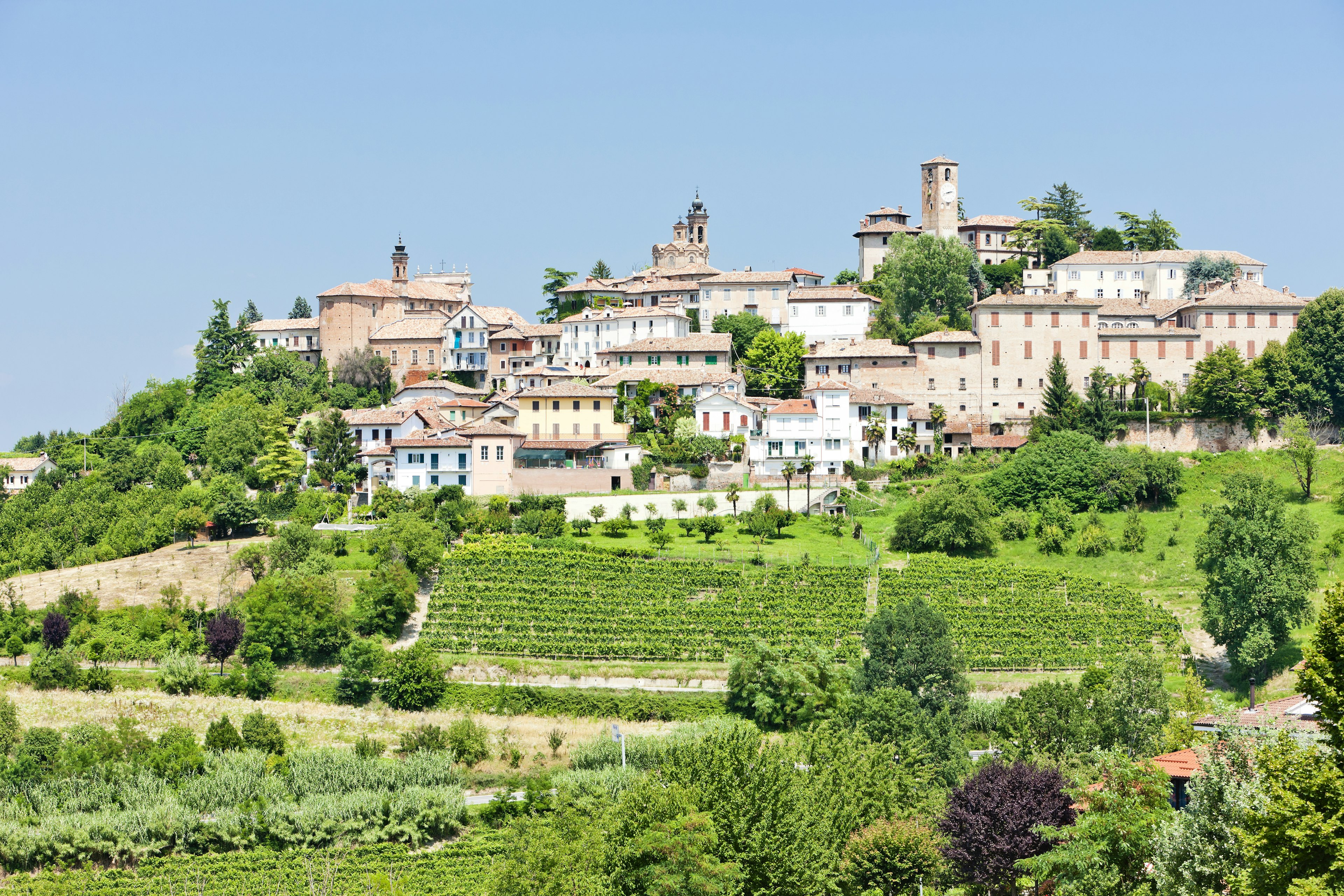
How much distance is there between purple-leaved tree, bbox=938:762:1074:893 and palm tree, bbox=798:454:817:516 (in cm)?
3143

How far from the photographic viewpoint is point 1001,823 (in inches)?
1080

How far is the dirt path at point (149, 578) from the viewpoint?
53.3 meters

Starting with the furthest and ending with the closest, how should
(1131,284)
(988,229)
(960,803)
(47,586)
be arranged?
(988,229) < (1131,284) < (47,586) < (960,803)

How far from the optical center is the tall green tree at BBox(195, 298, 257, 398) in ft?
263

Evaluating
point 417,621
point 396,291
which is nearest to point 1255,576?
point 417,621

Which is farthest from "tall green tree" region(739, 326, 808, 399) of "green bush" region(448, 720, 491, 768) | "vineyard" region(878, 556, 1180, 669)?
"green bush" region(448, 720, 491, 768)

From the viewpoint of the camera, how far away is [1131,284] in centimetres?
8050

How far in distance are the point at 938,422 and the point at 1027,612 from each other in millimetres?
17989

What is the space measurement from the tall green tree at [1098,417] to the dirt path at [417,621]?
→ 2954cm

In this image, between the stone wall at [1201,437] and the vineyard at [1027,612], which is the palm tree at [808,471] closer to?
the vineyard at [1027,612]

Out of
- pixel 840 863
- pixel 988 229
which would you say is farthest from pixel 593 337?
pixel 840 863

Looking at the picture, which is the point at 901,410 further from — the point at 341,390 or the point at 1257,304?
the point at 341,390

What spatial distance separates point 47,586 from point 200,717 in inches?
570

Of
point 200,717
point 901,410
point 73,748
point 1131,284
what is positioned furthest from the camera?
point 1131,284
